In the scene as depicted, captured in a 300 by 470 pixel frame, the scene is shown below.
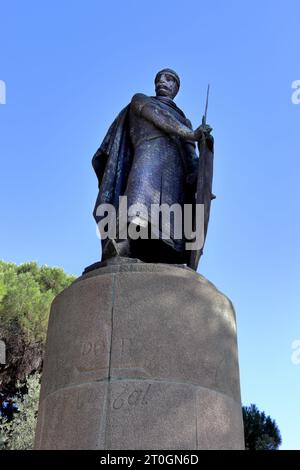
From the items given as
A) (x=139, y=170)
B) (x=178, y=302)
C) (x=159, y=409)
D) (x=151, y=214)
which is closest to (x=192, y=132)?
(x=139, y=170)

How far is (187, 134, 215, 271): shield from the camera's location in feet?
16.3

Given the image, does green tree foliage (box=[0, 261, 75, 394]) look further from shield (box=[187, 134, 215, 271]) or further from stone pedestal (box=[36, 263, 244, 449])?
stone pedestal (box=[36, 263, 244, 449])

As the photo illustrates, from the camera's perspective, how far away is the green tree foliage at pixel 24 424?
617 inches

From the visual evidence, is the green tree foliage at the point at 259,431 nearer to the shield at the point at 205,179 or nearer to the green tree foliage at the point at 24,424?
the green tree foliage at the point at 24,424

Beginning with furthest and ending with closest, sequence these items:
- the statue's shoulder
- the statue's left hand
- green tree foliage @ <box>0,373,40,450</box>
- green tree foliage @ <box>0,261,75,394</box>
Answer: green tree foliage @ <box>0,261,75,394</box>, green tree foliage @ <box>0,373,40,450</box>, the statue's shoulder, the statue's left hand

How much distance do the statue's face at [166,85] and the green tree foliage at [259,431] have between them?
12.4 m

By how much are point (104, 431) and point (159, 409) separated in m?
0.38

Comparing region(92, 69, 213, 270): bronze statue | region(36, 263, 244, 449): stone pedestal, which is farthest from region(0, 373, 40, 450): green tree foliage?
region(36, 263, 244, 449): stone pedestal

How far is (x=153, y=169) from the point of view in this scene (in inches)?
209

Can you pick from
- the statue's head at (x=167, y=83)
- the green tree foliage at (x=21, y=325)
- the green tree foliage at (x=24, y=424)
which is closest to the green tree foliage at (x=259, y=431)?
the green tree foliage at (x=24, y=424)

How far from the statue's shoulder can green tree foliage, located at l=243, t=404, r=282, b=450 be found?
1280cm

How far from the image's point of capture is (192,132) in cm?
534

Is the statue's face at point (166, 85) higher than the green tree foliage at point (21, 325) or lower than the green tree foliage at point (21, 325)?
lower

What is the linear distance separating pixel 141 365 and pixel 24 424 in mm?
13768
